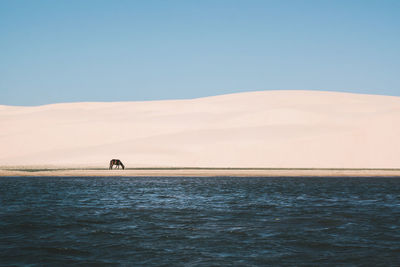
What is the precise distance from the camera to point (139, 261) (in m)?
15.2

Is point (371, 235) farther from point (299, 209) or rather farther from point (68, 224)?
point (68, 224)

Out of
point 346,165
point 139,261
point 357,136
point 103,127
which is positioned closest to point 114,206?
point 139,261

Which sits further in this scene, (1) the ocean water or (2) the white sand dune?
(2) the white sand dune

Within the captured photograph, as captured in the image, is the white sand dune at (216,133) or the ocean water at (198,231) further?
the white sand dune at (216,133)

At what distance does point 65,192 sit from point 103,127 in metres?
69.7

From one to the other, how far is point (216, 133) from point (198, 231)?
77.4 m

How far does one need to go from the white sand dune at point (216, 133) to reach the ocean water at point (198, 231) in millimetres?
48546

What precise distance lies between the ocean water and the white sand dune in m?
48.5

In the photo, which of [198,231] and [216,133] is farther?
[216,133]

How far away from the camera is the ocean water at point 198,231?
51.2 ft

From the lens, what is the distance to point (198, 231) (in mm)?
20000

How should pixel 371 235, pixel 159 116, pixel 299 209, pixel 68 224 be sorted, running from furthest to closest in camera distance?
pixel 159 116 → pixel 299 209 → pixel 68 224 → pixel 371 235

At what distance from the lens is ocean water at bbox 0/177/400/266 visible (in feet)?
51.2

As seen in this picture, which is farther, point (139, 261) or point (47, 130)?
point (47, 130)
